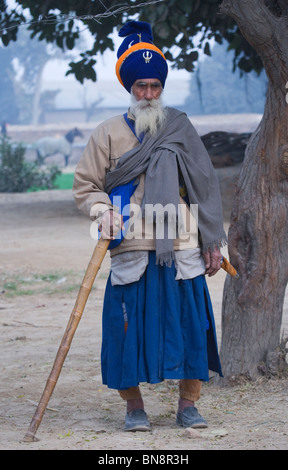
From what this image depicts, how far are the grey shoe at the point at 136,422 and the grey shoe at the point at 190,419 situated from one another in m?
0.16

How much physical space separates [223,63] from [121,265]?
38.8 metres

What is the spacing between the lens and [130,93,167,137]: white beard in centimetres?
316

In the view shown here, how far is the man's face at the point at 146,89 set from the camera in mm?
3211

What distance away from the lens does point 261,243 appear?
3.89 m

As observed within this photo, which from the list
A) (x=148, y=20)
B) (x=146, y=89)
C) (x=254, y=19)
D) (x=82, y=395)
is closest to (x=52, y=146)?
(x=148, y=20)

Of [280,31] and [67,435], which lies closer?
[67,435]

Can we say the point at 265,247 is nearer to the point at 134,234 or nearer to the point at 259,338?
the point at 259,338

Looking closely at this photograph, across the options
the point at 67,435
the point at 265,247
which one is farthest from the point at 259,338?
the point at 67,435

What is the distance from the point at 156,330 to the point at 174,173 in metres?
0.67

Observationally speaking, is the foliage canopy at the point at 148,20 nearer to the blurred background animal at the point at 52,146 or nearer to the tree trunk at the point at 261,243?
the tree trunk at the point at 261,243

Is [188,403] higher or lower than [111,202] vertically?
lower

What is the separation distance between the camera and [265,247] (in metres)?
3.89

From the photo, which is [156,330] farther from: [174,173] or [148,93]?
[148,93]

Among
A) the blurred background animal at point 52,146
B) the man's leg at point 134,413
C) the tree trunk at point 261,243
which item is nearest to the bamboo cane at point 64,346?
the man's leg at point 134,413
